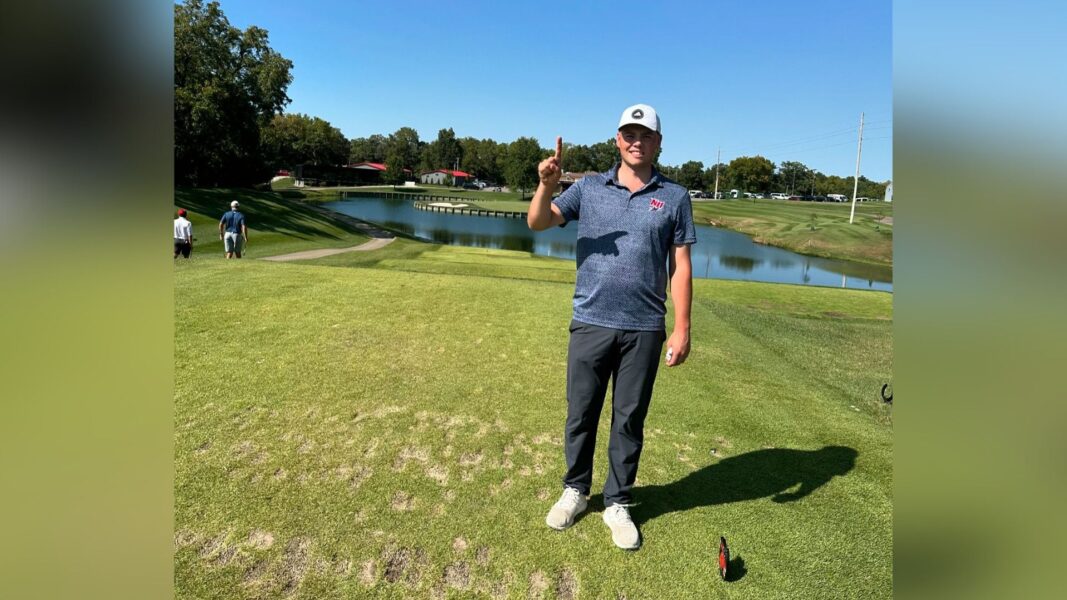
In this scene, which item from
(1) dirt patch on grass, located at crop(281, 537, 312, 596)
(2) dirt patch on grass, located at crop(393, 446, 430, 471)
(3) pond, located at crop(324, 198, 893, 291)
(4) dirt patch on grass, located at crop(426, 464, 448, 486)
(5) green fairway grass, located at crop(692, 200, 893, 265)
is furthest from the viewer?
(5) green fairway grass, located at crop(692, 200, 893, 265)

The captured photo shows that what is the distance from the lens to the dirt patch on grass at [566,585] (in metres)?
2.61

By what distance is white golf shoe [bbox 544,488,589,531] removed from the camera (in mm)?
3127

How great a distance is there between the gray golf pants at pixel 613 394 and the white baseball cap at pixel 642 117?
1.20 m

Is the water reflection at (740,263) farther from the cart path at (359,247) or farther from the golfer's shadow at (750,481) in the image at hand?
the golfer's shadow at (750,481)

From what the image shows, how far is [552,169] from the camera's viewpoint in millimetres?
3121

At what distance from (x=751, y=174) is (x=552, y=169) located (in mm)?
128985

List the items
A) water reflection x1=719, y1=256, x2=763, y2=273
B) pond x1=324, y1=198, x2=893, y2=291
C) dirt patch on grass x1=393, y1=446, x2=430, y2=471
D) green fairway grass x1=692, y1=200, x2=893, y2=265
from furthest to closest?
green fairway grass x1=692, y1=200, x2=893, y2=265 < water reflection x1=719, y1=256, x2=763, y2=273 < pond x1=324, y1=198, x2=893, y2=291 < dirt patch on grass x1=393, y1=446, x2=430, y2=471

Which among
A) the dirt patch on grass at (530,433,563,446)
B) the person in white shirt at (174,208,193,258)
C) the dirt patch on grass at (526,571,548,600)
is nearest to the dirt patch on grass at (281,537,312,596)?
the dirt patch on grass at (526,571,548,600)

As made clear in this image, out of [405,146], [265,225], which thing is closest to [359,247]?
[265,225]

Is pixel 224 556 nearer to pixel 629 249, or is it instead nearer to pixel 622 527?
pixel 622 527

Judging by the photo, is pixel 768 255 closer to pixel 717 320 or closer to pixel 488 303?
pixel 717 320

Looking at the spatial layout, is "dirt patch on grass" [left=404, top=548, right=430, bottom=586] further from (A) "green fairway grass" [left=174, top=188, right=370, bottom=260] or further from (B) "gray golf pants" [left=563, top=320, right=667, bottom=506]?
(A) "green fairway grass" [left=174, top=188, right=370, bottom=260]

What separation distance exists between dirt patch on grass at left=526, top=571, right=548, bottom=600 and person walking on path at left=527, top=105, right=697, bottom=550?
0.42 meters
